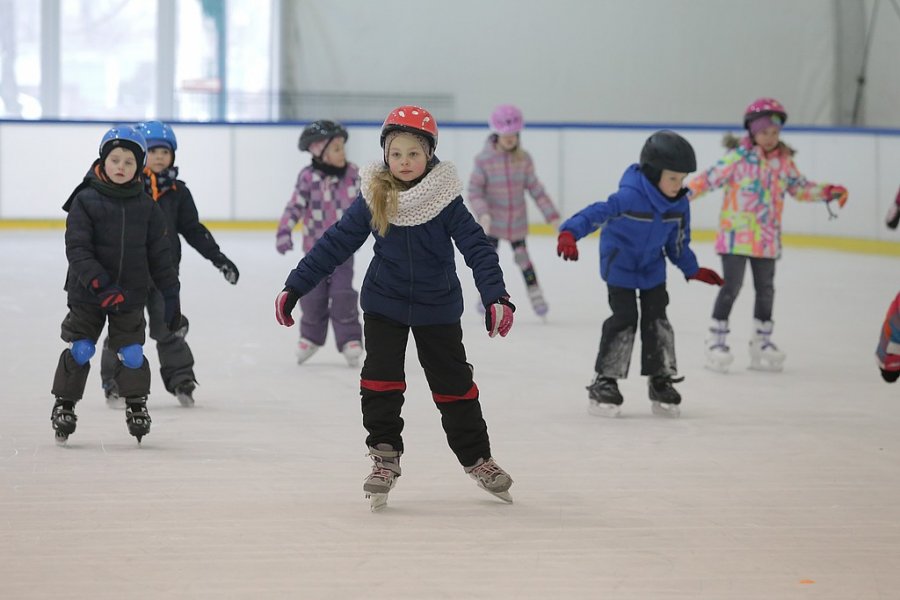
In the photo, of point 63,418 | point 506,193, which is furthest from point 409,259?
point 506,193

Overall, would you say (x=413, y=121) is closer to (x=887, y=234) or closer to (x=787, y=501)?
(x=787, y=501)

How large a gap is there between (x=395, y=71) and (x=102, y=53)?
13.7 feet

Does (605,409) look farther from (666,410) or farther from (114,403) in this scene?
(114,403)

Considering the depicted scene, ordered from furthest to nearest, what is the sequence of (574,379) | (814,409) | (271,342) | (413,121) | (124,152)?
(271,342), (574,379), (814,409), (124,152), (413,121)

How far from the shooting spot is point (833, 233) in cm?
1435

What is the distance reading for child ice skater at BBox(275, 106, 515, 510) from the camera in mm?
3826

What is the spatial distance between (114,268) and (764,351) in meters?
3.47

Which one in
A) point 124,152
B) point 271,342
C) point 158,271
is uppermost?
point 124,152

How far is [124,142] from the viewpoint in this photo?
4.55m

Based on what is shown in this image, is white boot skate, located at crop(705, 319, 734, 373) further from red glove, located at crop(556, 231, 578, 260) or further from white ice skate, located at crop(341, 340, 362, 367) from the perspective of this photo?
red glove, located at crop(556, 231, 578, 260)

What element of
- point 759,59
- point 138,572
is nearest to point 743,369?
point 138,572

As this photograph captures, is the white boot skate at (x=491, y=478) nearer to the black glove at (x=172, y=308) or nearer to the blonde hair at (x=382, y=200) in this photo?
the blonde hair at (x=382, y=200)

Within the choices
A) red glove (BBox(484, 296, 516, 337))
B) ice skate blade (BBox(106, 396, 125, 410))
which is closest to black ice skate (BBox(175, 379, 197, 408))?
ice skate blade (BBox(106, 396, 125, 410))

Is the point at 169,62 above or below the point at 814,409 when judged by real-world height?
above
